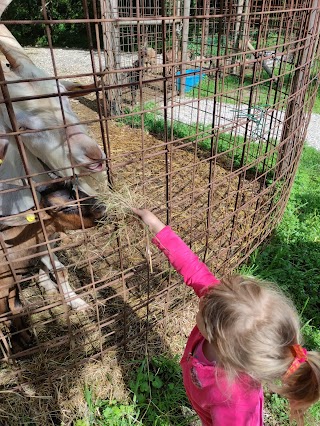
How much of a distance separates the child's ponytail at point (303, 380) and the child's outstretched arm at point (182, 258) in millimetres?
Result: 613

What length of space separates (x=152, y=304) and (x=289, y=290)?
1.34 meters

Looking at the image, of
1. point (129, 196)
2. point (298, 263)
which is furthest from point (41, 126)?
point (298, 263)

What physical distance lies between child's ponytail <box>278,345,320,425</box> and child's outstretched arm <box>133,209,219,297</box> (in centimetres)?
61

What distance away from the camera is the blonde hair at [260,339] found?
56.6 inches


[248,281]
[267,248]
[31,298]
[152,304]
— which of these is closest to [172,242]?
[248,281]

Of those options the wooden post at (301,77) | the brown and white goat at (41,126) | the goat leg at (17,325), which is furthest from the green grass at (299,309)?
the brown and white goat at (41,126)

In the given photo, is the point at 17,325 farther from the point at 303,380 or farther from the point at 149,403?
the point at 303,380

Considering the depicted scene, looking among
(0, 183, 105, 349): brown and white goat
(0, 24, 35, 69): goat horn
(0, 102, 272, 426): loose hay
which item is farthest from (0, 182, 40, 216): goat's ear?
(0, 24, 35, 69): goat horn

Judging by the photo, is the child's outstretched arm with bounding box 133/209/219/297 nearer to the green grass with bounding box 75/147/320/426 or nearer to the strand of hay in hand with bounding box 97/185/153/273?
the strand of hay in hand with bounding box 97/185/153/273

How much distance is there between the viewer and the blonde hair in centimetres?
144

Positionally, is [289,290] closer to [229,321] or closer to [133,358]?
[133,358]

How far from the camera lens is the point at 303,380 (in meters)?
1.44

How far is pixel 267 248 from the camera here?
3.96 metres

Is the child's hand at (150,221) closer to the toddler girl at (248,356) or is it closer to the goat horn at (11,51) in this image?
the toddler girl at (248,356)
